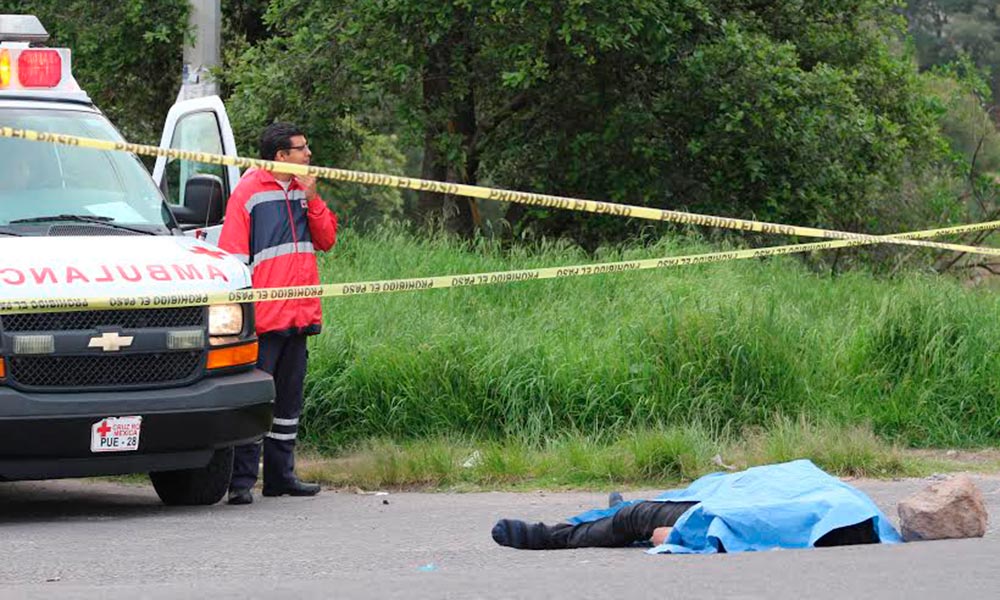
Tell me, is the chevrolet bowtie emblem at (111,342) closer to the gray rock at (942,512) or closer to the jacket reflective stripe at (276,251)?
the jacket reflective stripe at (276,251)

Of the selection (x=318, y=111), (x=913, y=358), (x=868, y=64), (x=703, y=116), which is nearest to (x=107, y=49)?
(x=318, y=111)

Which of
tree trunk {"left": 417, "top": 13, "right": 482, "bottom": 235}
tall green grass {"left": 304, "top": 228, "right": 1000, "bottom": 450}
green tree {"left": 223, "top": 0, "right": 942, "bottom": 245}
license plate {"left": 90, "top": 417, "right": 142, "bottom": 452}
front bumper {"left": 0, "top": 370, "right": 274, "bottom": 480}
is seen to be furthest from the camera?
tree trunk {"left": 417, "top": 13, "right": 482, "bottom": 235}

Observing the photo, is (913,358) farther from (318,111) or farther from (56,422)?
(318,111)

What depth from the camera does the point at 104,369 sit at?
7.24 meters

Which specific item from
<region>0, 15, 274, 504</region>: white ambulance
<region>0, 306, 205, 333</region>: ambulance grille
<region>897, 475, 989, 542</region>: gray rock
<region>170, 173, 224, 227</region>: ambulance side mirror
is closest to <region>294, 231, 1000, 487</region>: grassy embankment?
<region>0, 15, 274, 504</region>: white ambulance

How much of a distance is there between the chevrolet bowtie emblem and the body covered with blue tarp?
2633 mm

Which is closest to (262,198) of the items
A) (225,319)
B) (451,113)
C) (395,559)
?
(225,319)

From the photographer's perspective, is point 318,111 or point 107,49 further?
point 107,49

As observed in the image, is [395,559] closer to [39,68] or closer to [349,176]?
[349,176]

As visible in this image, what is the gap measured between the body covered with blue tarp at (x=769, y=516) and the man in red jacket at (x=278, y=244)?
2.72 m

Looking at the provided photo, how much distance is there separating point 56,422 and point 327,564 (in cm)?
163

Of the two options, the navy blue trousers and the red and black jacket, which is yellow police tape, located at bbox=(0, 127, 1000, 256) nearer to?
the red and black jacket

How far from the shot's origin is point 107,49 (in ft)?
67.1

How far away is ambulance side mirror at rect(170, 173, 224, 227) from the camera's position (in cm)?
838
